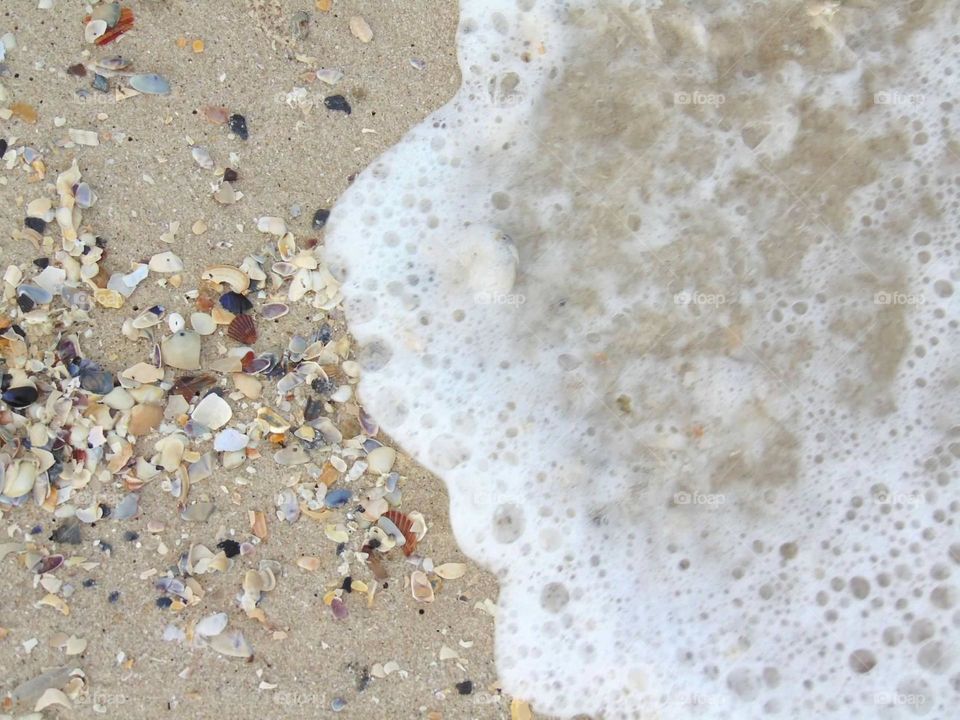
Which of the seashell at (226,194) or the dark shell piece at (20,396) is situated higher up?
the seashell at (226,194)

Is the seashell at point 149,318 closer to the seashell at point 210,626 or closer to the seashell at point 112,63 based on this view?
the seashell at point 112,63

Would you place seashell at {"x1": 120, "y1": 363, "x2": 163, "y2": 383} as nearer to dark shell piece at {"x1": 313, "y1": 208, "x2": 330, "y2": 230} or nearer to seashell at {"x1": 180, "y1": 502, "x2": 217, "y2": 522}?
seashell at {"x1": 180, "y1": 502, "x2": 217, "y2": 522}

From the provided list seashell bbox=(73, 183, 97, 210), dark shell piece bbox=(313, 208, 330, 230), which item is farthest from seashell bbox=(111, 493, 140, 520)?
dark shell piece bbox=(313, 208, 330, 230)

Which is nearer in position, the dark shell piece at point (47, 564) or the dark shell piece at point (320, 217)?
the dark shell piece at point (47, 564)

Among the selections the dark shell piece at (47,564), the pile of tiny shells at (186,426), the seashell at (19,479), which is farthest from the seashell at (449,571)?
the seashell at (19,479)

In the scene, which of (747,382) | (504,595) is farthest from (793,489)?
(504,595)

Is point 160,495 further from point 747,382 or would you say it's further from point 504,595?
point 747,382

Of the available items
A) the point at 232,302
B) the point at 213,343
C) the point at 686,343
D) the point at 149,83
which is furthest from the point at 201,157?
the point at 686,343
